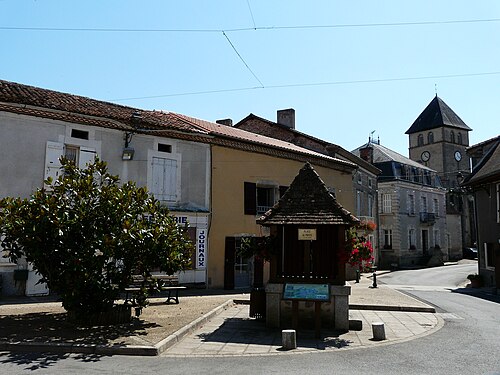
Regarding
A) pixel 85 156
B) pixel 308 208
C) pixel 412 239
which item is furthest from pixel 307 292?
pixel 412 239

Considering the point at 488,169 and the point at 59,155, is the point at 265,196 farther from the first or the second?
the point at 488,169

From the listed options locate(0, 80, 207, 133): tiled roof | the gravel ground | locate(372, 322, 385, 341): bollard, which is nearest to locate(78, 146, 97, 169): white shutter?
locate(0, 80, 207, 133): tiled roof

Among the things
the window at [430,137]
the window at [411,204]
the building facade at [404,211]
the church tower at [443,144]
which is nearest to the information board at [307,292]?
the building facade at [404,211]

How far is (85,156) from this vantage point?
15586 millimetres

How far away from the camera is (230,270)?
18594 mm

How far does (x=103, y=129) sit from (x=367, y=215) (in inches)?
780

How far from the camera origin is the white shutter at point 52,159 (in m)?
14.7

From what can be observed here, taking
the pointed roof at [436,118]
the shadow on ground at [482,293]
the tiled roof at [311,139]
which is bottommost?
the shadow on ground at [482,293]

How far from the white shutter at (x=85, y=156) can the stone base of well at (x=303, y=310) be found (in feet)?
29.2

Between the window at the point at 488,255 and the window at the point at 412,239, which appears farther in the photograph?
the window at the point at 412,239

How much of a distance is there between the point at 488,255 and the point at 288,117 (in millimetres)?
15555

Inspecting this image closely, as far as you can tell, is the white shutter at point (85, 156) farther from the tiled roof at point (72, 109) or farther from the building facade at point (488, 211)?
the building facade at point (488, 211)

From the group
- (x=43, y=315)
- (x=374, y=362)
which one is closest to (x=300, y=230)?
(x=374, y=362)

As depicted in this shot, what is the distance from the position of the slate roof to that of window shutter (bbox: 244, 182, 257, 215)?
10737mm
